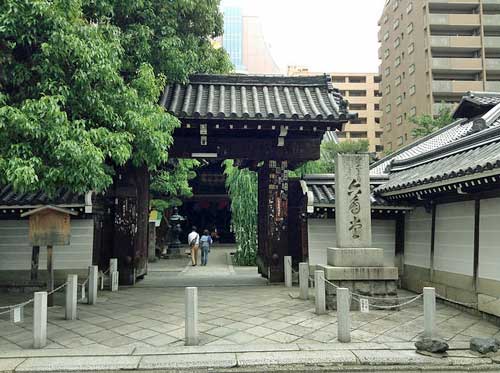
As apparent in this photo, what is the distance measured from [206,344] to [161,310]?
9.30ft

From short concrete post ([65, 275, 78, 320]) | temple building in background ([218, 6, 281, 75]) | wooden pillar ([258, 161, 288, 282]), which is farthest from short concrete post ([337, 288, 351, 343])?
temple building in background ([218, 6, 281, 75])

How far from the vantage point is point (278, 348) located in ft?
19.5

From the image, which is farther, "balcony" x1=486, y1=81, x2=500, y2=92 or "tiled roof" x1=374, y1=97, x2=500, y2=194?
"balcony" x1=486, y1=81, x2=500, y2=92

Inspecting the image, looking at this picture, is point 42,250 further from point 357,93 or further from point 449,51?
point 357,93

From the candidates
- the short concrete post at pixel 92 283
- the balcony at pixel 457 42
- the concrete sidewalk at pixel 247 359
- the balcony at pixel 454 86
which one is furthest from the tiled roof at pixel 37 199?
the balcony at pixel 457 42

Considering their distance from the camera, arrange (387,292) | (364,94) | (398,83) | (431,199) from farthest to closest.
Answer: (364,94) → (398,83) → (431,199) → (387,292)

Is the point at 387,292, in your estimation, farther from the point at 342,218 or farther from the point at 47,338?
the point at 47,338

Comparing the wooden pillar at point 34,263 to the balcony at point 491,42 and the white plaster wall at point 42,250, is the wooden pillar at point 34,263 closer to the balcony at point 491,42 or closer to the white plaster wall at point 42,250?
the white plaster wall at point 42,250

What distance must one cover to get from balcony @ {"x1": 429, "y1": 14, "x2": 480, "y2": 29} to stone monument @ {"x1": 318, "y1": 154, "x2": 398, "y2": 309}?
38805 mm

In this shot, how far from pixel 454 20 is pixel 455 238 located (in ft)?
129

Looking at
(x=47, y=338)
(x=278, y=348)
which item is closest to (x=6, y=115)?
(x=47, y=338)

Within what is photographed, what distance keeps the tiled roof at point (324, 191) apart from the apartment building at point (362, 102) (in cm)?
5272

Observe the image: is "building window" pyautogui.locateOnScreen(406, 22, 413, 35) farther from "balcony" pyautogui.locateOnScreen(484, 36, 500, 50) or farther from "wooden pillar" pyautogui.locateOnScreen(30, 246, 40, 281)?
"wooden pillar" pyautogui.locateOnScreen(30, 246, 40, 281)

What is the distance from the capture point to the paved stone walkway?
627 centimetres
